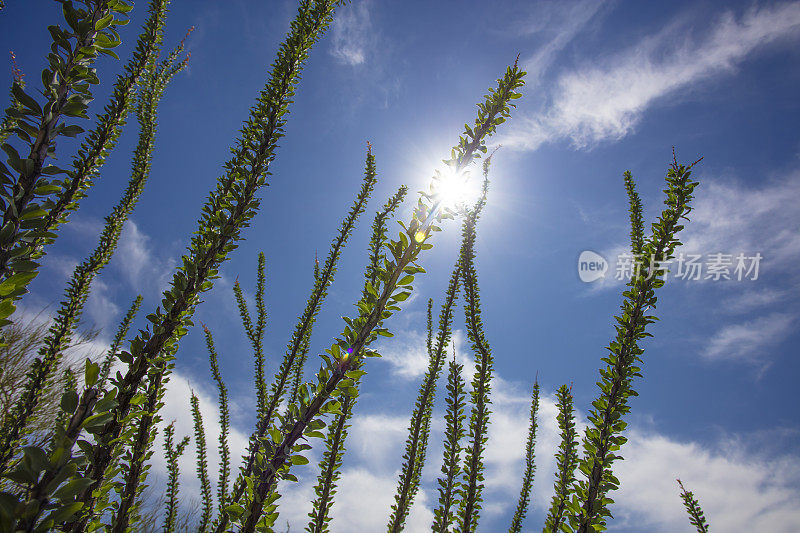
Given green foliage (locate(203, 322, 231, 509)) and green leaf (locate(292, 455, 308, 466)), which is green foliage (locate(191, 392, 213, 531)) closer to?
green foliage (locate(203, 322, 231, 509))

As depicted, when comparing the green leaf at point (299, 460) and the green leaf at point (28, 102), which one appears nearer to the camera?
the green leaf at point (28, 102)

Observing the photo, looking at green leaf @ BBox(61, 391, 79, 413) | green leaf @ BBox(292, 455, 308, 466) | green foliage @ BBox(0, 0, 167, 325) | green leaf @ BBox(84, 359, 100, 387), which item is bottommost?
green leaf @ BBox(292, 455, 308, 466)

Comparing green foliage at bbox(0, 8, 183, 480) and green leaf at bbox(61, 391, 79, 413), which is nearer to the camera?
green leaf at bbox(61, 391, 79, 413)

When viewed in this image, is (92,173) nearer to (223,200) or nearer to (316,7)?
(223,200)

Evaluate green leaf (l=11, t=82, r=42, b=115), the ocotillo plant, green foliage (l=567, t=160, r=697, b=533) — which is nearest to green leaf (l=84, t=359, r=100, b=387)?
the ocotillo plant

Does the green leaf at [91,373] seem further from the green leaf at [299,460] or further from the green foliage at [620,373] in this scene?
the green foliage at [620,373]

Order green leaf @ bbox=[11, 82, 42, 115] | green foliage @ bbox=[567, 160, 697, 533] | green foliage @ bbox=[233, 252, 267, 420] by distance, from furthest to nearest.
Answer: green foliage @ bbox=[233, 252, 267, 420]
green foliage @ bbox=[567, 160, 697, 533]
green leaf @ bbox=[11, 82, 42, 115]

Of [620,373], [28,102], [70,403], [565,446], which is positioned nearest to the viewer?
[70,403]

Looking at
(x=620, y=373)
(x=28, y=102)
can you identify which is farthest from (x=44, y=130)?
(x=620, y=373)

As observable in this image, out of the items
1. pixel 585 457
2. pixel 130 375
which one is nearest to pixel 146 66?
pixel 130 375

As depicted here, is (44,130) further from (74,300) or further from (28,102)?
(74,300)

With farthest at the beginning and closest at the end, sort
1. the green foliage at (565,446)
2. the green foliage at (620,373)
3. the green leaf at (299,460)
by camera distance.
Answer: the green foliage at (565,446) → the green foliage at (620,373) → the green leaf at (299,460)

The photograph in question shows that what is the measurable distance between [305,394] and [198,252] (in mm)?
1464

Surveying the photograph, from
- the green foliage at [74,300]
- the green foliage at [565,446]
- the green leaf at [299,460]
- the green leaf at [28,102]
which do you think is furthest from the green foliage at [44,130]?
the green foliage at [565,446]
